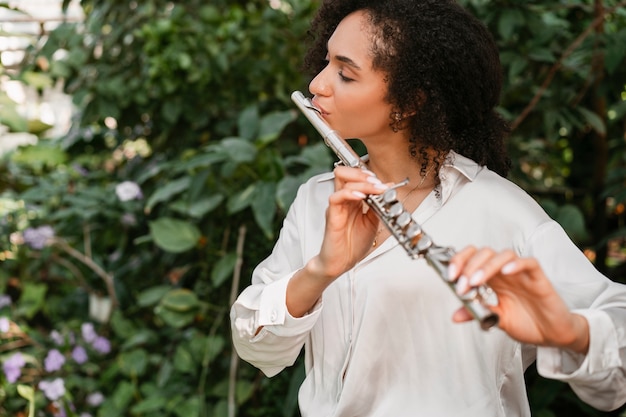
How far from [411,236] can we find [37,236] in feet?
6.20

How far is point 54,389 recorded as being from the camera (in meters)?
2.17

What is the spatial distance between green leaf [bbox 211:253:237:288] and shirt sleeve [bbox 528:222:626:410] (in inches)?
41.3

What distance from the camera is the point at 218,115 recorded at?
247 centimetres

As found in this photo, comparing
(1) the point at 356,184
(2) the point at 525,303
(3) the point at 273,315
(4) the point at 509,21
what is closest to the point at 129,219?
(4) the point at 509,21

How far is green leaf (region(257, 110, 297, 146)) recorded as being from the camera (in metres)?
1.87

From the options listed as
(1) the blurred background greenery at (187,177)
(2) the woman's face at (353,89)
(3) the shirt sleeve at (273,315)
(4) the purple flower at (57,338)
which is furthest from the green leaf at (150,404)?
(2) the woman's face at (353,89)

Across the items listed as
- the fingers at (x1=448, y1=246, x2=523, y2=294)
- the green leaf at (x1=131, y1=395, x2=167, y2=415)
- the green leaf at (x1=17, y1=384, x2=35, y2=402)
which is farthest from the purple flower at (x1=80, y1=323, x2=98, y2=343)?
the fingers at (x1=448, y1=246, x2=523, y2=294)

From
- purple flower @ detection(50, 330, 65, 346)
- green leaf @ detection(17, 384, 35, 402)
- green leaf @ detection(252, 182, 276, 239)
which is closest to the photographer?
green leaf @ detection(252, 182, 276, 239)

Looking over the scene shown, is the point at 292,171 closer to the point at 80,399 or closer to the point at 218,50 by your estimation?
the point at 218,50

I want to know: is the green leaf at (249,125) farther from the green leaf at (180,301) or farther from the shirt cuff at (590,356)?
the shirt cuff at (590,356)

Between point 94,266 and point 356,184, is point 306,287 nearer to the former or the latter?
point 356,184

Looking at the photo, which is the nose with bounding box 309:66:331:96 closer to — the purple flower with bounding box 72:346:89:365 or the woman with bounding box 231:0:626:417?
the woman with bounding box 231:0:626:417

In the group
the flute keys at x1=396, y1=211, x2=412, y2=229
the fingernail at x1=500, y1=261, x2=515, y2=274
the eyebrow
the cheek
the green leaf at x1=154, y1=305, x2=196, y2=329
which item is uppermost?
the eyebrow

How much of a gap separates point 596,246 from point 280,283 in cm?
127
